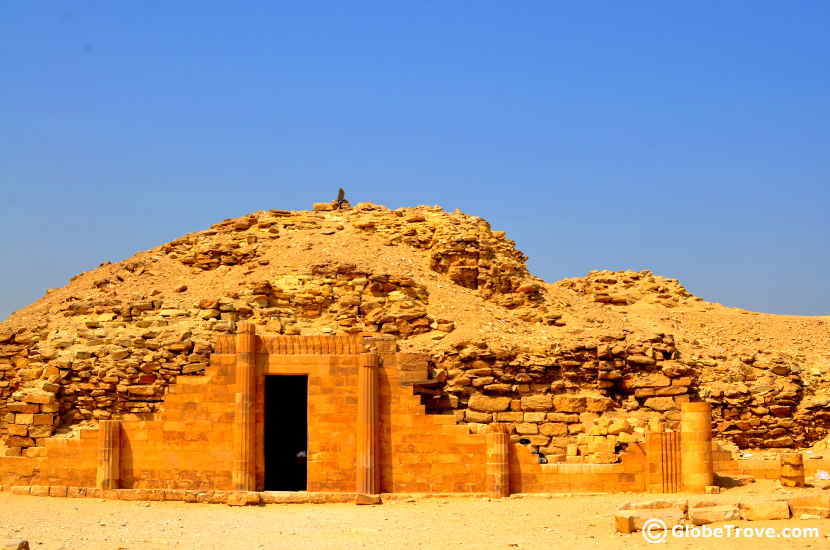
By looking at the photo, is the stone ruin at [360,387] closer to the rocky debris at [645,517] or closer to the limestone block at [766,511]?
the rocky debris at [645,517]

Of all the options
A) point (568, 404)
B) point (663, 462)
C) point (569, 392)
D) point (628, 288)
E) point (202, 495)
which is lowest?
point (202, 495)

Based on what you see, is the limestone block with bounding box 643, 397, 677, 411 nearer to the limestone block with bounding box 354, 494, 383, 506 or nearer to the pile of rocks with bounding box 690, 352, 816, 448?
the pile of rocks with bounding box 690, 352, 816, 448

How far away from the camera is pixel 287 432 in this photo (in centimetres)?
3027

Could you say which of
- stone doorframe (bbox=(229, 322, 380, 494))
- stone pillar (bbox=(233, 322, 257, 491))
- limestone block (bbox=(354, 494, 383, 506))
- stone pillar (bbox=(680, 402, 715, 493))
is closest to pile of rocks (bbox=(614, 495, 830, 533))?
stone pillar (bbox=(680, 402, 715, 493))

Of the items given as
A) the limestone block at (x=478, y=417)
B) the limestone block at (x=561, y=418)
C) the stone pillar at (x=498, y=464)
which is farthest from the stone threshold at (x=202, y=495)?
the limestone block at (x=561, y=418)

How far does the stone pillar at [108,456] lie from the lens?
84.4 feet

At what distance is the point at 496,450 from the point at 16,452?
12.0 meters

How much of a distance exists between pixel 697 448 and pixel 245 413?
413 inches

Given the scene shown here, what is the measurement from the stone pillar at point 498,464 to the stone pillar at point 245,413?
5502mm

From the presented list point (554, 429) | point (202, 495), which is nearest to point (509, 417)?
point (554, 429)

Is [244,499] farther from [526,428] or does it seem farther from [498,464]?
[526,428]

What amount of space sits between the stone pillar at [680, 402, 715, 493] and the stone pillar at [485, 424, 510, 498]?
162 inches

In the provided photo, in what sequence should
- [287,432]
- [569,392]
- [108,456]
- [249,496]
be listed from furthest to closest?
[287,432]
[569,392]
[108,456]
[249,496]

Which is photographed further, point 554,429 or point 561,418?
point 561,418
